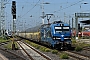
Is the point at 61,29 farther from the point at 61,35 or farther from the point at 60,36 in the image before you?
the point at 60,36

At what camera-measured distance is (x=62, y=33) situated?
95.5 feet

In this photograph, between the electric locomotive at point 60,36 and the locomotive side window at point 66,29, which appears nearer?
the electric locomotive at point 60,36

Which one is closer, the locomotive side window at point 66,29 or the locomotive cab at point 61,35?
the locomotive cab at point 61,35

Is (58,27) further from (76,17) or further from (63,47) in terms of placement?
(76,17)

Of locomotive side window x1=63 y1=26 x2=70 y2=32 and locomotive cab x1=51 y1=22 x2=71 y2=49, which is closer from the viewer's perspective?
locomotive cab x1=51 y1=22 x2=71 y2=49

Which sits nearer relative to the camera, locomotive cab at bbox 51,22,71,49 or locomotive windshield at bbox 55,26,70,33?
locomotive cab at bbox 51,22,71,49

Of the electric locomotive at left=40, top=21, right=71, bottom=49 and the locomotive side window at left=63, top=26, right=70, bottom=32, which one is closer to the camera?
the electric locomotive at left=40, top=21, right=71, bottom=49

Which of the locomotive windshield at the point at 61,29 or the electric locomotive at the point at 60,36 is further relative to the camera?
the locomotive windshield at the point at 61,29

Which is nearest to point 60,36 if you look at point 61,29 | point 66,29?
point 61,29

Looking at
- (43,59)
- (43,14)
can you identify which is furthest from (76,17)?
(43,59)

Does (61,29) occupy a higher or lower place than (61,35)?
higher

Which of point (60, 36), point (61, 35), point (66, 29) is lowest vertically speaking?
point (60, 36)

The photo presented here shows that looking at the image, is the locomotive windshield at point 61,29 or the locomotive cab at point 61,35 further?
the locomotive windshield at point 61,29

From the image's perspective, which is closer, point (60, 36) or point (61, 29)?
point (60, 36)
